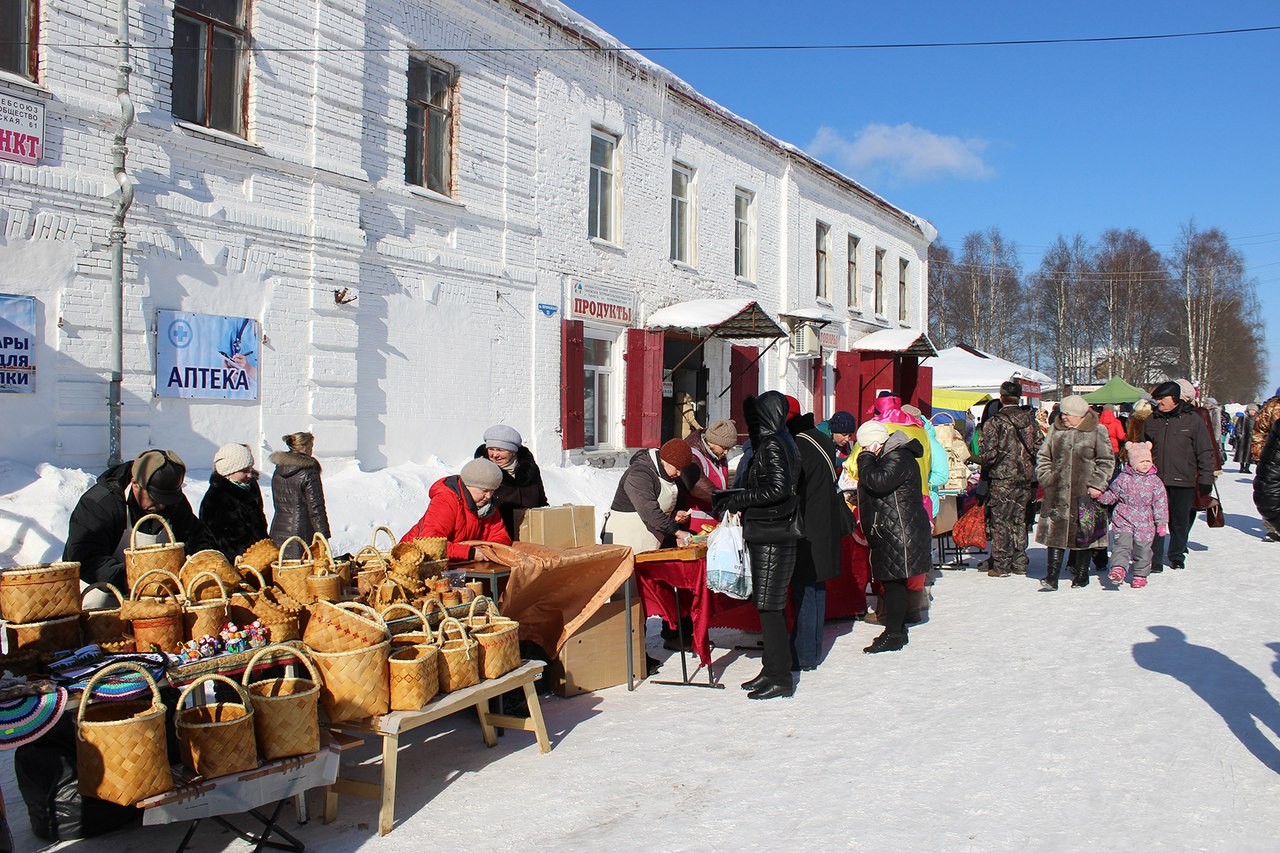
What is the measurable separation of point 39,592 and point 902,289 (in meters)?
24.4

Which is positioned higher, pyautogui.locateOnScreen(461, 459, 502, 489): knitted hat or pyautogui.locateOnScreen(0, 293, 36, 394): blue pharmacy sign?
pyautogui.locateOnScreen(0, 293, 36, 394): blue pharmacy sign

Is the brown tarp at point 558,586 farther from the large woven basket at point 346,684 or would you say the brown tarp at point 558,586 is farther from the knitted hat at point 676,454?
the large woven basket at point 346,684

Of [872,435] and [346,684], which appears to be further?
[872,435]

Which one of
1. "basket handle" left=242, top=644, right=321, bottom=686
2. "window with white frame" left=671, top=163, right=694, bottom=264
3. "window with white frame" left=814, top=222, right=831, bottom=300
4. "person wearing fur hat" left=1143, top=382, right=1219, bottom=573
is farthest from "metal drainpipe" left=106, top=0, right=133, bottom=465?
"window with white frame" left=814, top=222, right=831, bottom=300

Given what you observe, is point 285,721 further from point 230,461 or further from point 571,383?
point 571,383

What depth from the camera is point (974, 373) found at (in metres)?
22.4

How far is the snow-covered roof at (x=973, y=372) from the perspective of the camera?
21984 mm

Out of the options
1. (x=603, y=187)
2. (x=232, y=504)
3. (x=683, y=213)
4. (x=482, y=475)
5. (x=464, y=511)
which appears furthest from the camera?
(x=683, y=213)

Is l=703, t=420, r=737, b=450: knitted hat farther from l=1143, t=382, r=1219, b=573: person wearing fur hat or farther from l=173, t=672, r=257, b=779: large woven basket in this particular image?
l=1143, t=382, r=1219, b=573: person wearing fur hat

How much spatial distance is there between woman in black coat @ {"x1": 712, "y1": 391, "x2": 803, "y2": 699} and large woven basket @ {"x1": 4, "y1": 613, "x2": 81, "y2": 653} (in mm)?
3361

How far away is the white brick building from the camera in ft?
26.9

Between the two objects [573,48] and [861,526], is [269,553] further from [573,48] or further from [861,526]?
[573,48]

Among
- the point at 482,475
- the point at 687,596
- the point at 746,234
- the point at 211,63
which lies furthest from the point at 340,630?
the point at 746,234

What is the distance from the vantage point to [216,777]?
3207 mm
